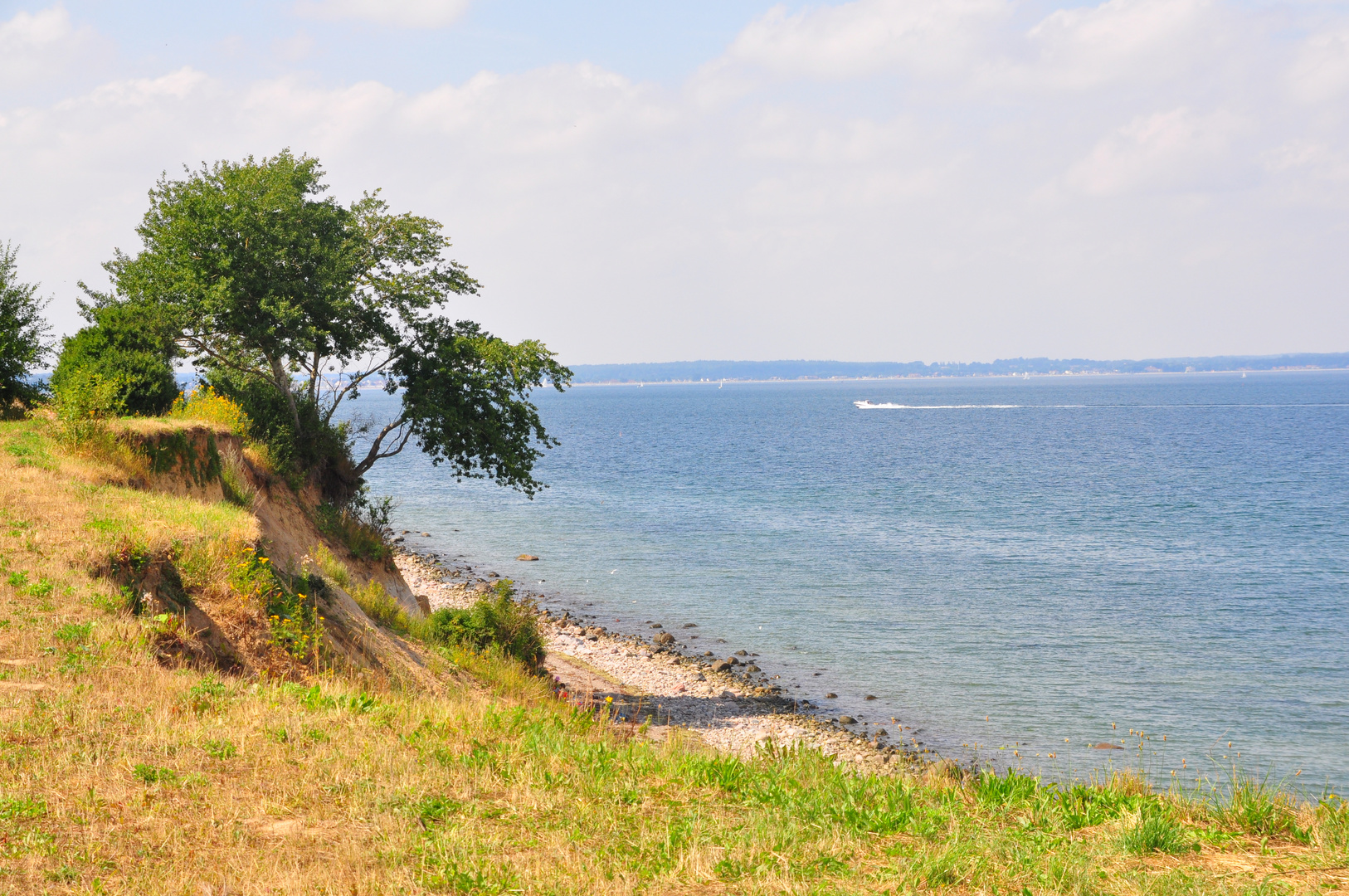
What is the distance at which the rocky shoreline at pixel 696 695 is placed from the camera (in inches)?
800

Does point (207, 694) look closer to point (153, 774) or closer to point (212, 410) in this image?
point (153, 774)

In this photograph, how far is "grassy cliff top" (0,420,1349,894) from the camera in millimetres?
6262

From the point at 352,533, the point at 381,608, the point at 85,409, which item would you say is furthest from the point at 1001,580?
the point at 85,409

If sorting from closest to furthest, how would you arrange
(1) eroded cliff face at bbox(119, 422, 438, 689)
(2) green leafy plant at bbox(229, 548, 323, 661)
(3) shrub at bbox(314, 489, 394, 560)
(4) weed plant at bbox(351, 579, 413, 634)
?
(1) eroded cliff face at bbox(119, 422, 438, 689)
(2) green leafy plant at bbox(229, 548, 323, 661)
(4) weed plant at bbox(351, 579, 413, 634)
(3) shrub at bbox(314, 489, 394, 560)

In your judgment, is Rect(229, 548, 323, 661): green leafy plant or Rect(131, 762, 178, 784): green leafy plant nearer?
Rect(131, 762, 178, 784): green leafy plant

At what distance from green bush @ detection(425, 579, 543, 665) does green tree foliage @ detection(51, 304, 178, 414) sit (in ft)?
27.4

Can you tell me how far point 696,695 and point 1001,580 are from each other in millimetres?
17355

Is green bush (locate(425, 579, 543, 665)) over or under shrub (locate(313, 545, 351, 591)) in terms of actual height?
under

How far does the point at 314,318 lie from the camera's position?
2397cm

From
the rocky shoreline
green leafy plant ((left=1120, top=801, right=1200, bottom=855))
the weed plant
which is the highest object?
green leafy plant ((left=1120, top=801, right=1200, bottom=855))

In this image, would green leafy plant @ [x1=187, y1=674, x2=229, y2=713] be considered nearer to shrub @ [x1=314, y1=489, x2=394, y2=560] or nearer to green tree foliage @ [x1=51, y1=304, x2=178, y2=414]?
green tree foliage @ [x1=51, y1=304, x2=178, y2=414]

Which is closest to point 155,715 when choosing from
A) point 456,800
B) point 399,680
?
point 456,800

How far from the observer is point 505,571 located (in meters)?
40.9

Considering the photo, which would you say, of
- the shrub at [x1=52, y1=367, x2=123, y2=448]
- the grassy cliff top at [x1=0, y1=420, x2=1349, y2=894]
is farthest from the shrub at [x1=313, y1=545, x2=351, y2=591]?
the grassy cliff top at [x1=0, y1=420, x2=1349, y2=894]
